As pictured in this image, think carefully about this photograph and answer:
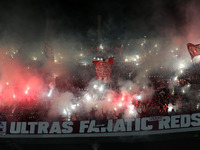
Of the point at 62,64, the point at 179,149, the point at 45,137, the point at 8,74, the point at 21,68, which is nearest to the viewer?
the point at 179,149

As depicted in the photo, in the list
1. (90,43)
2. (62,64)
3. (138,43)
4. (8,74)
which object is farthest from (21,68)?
(138,43)

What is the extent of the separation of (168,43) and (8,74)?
20.9m

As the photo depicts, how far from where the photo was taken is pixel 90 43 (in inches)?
1005

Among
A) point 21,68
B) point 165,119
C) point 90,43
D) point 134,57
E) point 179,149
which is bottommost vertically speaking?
point 179,149

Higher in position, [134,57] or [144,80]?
[134,57]

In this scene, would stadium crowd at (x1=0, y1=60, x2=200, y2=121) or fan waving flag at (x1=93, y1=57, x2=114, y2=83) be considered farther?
fan waving flag at (x1=93, y1=57, x2=114, y2=83)

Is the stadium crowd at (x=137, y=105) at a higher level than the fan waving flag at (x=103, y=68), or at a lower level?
lower

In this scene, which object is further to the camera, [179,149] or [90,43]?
[90,43]

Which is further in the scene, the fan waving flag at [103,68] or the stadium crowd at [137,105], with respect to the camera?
the fan waving flag at [103,68]

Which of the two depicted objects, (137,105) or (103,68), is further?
(103,68)

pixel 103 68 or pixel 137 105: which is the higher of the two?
pixel 103 68

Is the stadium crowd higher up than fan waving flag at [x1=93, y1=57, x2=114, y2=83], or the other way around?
fan waving flag at [x1=93, y1=57, x2=114, y2=83]

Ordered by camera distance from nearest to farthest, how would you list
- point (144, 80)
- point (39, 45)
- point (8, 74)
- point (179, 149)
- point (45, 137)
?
1. point (179, 149)
2. point (45, 137)
3. point (144, 80)
4. point (8, 74)
5. point (39, 45)

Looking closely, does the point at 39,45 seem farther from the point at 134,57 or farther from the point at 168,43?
the point at 168,43
